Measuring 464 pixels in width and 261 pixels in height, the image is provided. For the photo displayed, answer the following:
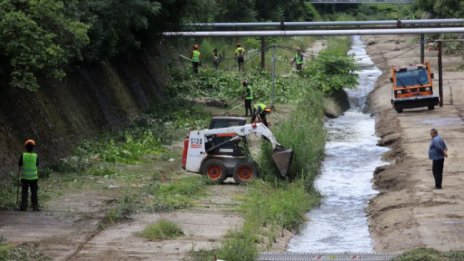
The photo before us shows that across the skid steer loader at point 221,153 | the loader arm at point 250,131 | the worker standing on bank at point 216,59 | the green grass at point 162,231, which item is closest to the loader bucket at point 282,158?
the skid steer loader at point 221,153

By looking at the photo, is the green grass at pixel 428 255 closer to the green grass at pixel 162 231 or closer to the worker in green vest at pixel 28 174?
the green grass at pixel 162 231

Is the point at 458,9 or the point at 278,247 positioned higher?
the point at 458,9

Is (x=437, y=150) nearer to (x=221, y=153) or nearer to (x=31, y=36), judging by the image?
(x=221, y=153)

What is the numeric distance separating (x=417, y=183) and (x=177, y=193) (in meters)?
6.84

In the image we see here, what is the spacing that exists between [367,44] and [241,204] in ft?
185

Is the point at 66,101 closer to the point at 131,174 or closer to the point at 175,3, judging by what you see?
the point at 131,174

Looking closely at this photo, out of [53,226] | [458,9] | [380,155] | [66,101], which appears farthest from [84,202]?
[458,9]

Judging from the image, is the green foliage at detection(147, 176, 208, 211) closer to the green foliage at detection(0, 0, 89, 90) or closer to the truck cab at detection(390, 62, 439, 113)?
the green foliage at detection(0, 0, 89, 90)

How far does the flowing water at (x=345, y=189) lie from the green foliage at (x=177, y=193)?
298 cm

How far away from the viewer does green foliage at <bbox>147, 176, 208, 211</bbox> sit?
81.4 feet

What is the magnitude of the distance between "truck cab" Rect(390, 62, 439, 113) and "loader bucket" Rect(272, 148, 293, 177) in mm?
18030

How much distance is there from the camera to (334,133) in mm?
42750

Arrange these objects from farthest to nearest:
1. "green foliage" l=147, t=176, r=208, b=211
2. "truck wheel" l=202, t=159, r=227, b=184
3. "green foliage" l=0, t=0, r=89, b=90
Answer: "truck wheel" l=202, t=159, r=227, b=184 → "green foliage" l=147, t=176, r=208, b=211 → "green foliage" l=0, t=0, r=89, b=90

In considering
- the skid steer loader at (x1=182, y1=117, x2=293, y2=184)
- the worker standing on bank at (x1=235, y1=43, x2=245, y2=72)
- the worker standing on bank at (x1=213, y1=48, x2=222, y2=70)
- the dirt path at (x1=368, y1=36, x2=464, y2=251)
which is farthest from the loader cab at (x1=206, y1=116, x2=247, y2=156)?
the worker standing on bank at (x1=213, y1=48, x2=222, y2=70)
